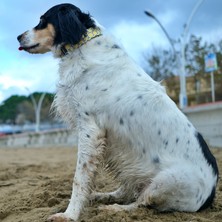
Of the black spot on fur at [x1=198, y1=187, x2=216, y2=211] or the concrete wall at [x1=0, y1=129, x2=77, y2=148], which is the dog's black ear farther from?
the concrete wall at [x1=0, y1=129, x2=77, y2=148]

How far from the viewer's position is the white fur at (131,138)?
3.74 metres

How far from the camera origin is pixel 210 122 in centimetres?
1255

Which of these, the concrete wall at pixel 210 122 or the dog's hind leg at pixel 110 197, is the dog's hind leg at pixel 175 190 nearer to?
the dog's hind leg at pixel 110 197

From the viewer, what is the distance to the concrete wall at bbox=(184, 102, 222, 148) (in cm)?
1197

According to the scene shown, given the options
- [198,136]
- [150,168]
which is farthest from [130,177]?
[198,136]

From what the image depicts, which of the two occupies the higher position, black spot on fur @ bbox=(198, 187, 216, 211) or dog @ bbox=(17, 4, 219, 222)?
dog @ bbox=(17, 4, 219, 222)

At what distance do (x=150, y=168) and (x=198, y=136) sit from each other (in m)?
0.62

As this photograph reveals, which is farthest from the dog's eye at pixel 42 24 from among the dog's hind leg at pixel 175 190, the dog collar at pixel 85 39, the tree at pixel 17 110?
the tree at pixel 17 110

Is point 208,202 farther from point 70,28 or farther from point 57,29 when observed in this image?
point 57,29

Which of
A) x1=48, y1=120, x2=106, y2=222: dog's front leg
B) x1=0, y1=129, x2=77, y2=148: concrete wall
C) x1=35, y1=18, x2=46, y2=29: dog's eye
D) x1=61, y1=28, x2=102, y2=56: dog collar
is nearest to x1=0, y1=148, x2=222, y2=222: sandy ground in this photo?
x1=48, y1=120, x2=106, y2=222: dog's front leg

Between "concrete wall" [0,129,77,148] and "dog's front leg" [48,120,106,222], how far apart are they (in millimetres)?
14682

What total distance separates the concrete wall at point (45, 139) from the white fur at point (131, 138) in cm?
1458

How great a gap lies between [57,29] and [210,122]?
912 centimetres

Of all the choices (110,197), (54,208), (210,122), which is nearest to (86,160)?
(54,208)
